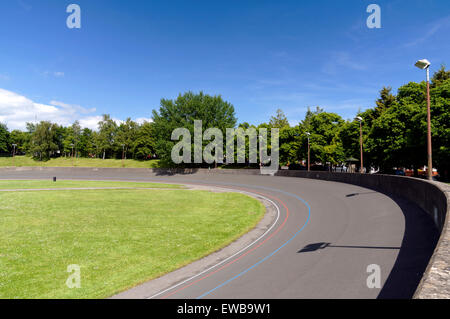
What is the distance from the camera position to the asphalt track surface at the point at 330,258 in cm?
776

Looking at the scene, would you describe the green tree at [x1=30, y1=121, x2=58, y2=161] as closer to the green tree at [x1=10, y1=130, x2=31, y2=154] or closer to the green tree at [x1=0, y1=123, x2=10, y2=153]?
the green tree at [x1=10, y1=130, x2=31, y2=154]

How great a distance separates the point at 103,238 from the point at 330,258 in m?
11.5

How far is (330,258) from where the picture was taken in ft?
33.1

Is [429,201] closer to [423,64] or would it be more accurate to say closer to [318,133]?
[423,64]

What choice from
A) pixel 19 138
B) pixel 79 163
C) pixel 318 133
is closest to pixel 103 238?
pixel 318 133

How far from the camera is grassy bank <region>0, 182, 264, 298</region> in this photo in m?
9.41

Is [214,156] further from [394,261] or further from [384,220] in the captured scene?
[394,261]

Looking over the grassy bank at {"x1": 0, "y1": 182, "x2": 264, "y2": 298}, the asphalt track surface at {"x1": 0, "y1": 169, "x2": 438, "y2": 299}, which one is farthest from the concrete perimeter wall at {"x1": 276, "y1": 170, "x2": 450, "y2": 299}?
the grassy bank at {"x1": 0, "y1": 182, "x2": 264, "y2": 298}

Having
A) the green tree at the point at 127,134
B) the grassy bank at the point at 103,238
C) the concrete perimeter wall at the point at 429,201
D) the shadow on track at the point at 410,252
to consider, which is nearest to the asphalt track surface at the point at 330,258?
the shadow on track at the point at 410,252

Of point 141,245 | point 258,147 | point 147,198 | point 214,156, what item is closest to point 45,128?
point 214,156

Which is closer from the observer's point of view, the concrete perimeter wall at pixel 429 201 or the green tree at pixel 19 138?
the concrete perimeter wall at pixel 429 201

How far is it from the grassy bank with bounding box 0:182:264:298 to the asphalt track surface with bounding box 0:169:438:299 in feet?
7.41

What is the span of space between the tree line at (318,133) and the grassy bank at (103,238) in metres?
25.4

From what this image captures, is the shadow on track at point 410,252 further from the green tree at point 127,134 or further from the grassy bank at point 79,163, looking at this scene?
the green tree at point 127,134
